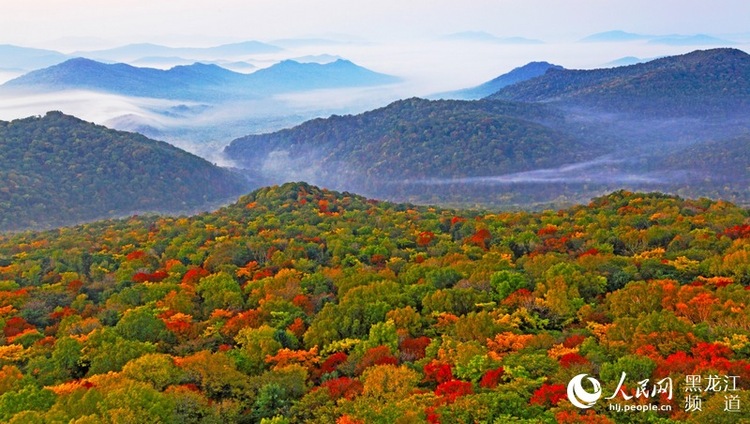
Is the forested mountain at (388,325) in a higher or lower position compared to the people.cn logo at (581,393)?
lower

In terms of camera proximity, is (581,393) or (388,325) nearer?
(581,393)

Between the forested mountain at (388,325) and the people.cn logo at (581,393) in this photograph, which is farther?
the forested mountain at (388,325)

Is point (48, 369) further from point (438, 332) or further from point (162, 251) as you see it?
point (162, 251)

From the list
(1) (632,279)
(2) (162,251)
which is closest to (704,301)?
(1) (632,279)

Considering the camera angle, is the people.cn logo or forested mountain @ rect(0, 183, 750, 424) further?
forested mountain @ rect(0, 183, 750, 424)

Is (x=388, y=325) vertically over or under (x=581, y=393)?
under
